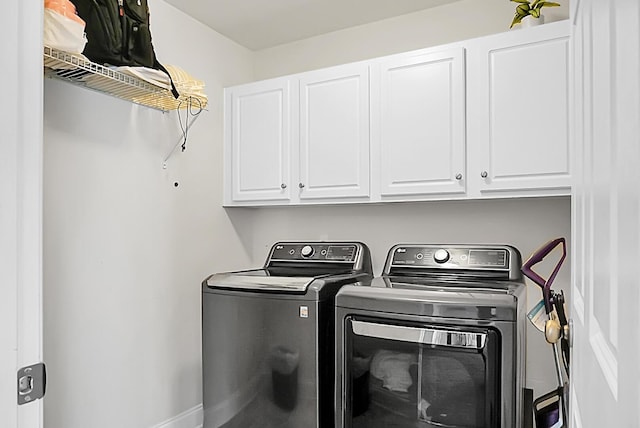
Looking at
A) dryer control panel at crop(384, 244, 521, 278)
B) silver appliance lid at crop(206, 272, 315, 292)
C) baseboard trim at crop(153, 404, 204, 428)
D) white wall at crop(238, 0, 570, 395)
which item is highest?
white wall at crop(238, 0, 570, 395)

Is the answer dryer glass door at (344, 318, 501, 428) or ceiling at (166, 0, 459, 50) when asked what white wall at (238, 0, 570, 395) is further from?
dryer glass door at (344, 318, 501, 428)

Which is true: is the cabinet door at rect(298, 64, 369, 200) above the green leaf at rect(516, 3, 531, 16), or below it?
below

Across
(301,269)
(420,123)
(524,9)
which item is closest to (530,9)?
(524,9)

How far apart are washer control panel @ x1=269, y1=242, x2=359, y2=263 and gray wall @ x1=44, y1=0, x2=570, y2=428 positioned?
0.14 m

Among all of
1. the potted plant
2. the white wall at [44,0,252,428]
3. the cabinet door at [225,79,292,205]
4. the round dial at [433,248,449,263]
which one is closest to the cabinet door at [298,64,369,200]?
the cabinet door at [225,79,292,205]

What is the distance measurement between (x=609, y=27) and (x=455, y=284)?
163 cm

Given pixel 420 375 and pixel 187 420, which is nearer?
pixel 420 375

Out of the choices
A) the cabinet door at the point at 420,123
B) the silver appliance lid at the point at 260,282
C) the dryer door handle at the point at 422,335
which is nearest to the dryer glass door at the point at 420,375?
the dryer door handle at the point at 422,335

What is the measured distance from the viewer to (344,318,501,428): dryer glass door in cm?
168

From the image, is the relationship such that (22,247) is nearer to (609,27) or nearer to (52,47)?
(52,47)

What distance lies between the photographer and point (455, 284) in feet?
6.78

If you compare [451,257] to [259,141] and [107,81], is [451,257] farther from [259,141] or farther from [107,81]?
[107,81]

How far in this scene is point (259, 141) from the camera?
8.80ft

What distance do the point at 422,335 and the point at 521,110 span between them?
3.32 feet
